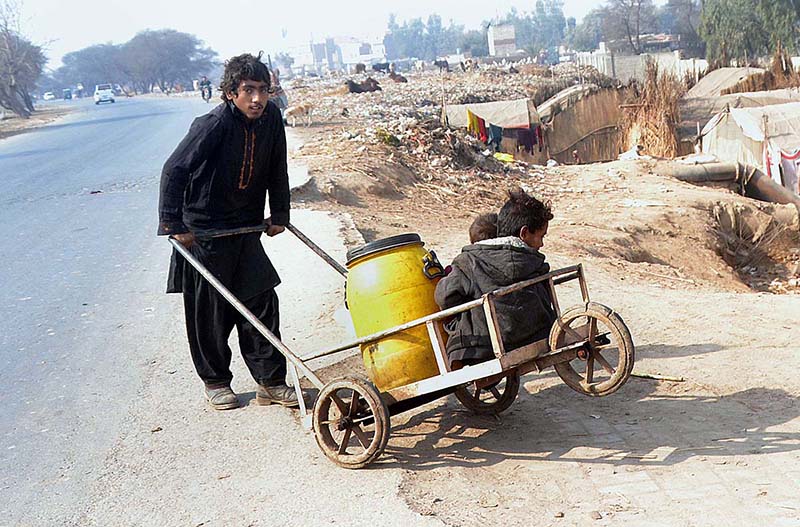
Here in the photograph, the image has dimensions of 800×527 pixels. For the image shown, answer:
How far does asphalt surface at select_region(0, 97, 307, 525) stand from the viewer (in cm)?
424

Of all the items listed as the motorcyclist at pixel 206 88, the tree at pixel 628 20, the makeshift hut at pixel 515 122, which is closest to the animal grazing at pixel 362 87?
the motorcyclist at pixel 206 88

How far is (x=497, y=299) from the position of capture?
3990 millimetres

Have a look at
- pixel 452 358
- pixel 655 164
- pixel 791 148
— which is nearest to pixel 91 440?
pixel 452 358

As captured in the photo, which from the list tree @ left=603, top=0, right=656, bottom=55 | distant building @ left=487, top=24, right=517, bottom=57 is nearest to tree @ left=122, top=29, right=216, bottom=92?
distant building @ left=487, top=24, right=517, bottom=57

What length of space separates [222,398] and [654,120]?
792 inches

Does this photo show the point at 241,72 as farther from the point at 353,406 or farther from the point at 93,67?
the point at 93,67

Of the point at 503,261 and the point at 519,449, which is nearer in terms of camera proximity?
the point at 503,261

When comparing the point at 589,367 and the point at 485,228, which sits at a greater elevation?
the point at 485,228

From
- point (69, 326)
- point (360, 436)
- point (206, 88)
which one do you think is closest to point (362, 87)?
point (206, 88)

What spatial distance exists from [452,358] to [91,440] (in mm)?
1903

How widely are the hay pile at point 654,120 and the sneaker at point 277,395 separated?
1899 centimetres

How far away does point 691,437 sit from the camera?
4176 mm

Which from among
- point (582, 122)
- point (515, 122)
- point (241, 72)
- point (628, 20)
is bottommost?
point (582, 122)

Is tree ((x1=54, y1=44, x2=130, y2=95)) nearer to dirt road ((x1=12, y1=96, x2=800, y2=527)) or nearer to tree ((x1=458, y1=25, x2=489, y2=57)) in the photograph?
tree ((x1=458, y1=25, x2=489, y2=57))
